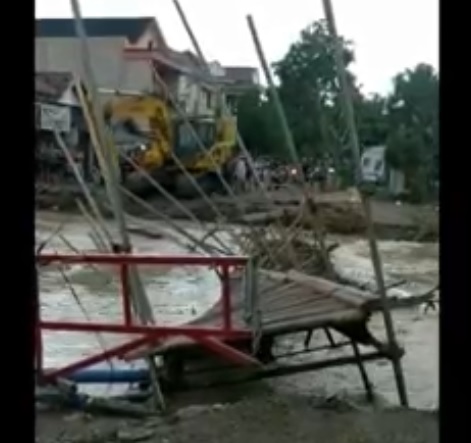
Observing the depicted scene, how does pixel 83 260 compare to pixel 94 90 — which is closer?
pixel 94 90

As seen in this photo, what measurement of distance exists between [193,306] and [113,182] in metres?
3.33

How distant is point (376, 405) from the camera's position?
11.0 ft

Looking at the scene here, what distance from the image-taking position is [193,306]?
19.8ft

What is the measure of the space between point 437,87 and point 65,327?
2536 mm

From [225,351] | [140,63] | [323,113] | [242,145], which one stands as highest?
[140,63]

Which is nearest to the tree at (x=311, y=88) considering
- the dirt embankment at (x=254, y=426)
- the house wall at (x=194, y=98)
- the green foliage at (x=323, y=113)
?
the green foliage at (x=323, y=113)

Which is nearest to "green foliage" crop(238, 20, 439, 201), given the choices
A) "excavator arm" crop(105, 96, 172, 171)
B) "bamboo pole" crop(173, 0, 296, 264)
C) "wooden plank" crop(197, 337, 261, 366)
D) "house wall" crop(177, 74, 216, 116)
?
"bamboo pole" crop(173, 0, 296, 264)

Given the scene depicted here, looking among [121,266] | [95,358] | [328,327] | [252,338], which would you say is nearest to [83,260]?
[121,266]

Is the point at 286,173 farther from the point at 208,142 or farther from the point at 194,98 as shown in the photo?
the point at 208,142

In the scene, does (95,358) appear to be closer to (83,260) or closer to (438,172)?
(83,260)

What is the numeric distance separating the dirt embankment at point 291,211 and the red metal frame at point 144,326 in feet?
0.77

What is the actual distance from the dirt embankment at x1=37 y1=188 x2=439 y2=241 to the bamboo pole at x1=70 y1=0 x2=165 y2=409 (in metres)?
0.19

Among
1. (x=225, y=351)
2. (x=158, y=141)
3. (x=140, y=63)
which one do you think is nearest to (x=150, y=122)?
(x=158, y=141)
